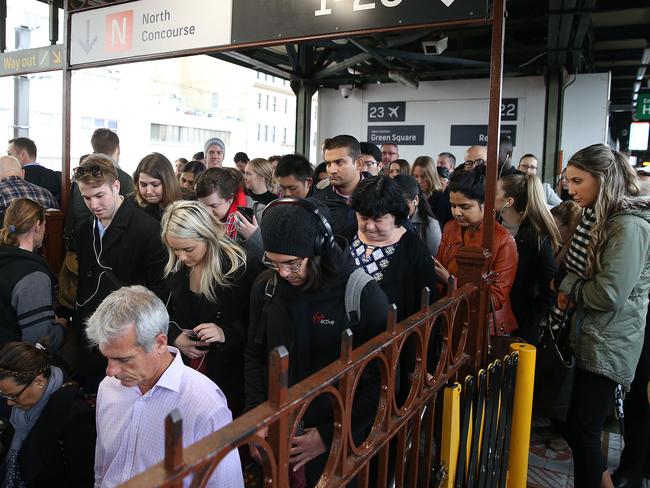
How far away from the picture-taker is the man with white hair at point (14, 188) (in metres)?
3.94

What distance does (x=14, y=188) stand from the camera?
3975 millimetres

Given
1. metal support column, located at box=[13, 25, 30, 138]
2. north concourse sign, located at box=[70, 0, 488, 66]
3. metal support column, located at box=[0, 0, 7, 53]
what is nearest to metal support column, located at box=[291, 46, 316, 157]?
metal support column, located at box=[13, 25, 30, 138]

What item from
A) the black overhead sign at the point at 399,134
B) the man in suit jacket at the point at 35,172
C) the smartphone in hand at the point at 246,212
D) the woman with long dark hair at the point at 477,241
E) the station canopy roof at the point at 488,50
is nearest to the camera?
the woman with long dark hair at the point at 477,241

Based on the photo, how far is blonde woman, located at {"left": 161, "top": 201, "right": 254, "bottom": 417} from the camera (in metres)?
2.39

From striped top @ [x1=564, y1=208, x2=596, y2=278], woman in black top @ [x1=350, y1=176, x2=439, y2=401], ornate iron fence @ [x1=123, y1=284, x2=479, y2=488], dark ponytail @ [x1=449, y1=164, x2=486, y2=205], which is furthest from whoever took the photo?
dark ponytail @ [x1=449, y1=164, x2=486, y2=205]

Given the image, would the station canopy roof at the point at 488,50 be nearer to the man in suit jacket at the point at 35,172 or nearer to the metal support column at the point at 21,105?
the man in suit jacket at the point at 35,172

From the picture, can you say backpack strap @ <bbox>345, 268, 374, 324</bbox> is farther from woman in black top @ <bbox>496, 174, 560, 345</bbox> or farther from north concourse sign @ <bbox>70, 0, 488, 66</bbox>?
woman in black top @ <bbox>496, 174, 560, 345</bbox>

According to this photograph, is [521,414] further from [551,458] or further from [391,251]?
[551,458]

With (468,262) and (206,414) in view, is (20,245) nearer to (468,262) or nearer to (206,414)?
(206,414)

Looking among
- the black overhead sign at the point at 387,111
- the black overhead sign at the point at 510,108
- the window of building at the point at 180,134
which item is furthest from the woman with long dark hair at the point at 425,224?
the window of building at the point at 180,134

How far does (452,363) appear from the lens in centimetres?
221

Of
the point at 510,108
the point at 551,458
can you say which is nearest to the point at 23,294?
the point at 551,458

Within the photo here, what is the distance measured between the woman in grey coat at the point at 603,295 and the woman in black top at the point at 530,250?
0.62 meters

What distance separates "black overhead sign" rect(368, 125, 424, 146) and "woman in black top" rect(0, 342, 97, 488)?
8301mm
